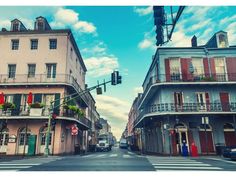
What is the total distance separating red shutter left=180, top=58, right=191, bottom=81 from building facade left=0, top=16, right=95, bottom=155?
11375mm

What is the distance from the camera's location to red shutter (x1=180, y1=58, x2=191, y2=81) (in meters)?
22.4

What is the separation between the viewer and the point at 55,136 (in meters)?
22.0

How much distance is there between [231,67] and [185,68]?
4.76 meters

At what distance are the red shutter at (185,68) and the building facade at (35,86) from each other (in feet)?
37.3

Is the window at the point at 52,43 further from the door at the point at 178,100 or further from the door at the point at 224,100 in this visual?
the door at the point at 224,100

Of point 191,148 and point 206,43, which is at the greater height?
point 206,43

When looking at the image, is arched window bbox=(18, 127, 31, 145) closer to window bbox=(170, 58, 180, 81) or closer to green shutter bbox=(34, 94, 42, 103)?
green shutter bbox=(34, 94, 42, 103)

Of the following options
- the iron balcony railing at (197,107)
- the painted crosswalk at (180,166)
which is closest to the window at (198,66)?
the iron balcony railing at (197,107)

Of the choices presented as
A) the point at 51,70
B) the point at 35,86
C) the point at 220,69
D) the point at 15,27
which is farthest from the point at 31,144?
the point at 220,69

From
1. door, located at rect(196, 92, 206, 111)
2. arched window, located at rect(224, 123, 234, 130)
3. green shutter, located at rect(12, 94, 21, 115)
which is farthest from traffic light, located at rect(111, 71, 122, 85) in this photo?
arched window, located at rect(224, 123, 234, 130)

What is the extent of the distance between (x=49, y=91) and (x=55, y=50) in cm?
478

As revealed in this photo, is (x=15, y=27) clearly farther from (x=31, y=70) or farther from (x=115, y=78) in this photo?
(x=115, y=78)
